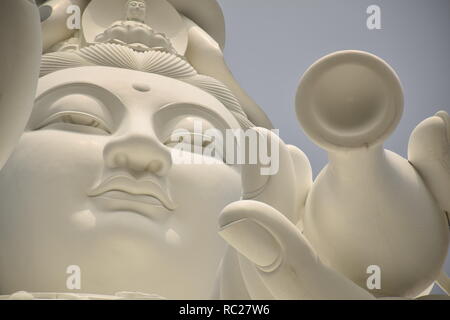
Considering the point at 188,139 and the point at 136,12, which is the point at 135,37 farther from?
the point at 188,139

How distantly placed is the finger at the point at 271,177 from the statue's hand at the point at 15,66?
587 millimetres

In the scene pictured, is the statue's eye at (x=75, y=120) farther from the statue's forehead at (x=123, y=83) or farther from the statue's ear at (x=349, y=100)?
the statue's ear at (x=349, y=100)

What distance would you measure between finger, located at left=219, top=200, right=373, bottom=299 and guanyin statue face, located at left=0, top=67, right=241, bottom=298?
4.01ft

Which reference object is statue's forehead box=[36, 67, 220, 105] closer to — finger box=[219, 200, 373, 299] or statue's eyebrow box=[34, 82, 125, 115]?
statue's eyebrow box=[34, 82, 125, 115]

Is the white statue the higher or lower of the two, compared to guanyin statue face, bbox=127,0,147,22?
lower

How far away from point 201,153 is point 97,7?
4.34 ft

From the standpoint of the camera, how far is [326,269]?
5.00 feet

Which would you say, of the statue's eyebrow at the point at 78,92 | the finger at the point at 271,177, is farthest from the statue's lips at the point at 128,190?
the finger at the point at 271,177

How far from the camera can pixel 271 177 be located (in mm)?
1771

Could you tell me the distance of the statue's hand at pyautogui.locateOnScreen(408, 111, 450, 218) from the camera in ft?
5.78

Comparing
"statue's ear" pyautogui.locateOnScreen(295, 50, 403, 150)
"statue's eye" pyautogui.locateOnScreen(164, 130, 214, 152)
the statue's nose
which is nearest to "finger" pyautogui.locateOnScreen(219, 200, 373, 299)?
"statue's ear" pyautogui.locateOnScreen(295, 50, 403, 150)

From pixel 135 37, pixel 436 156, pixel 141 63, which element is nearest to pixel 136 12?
pixel 135 37

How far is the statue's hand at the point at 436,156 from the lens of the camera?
5.78ft

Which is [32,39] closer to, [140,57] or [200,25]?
[140,57]
